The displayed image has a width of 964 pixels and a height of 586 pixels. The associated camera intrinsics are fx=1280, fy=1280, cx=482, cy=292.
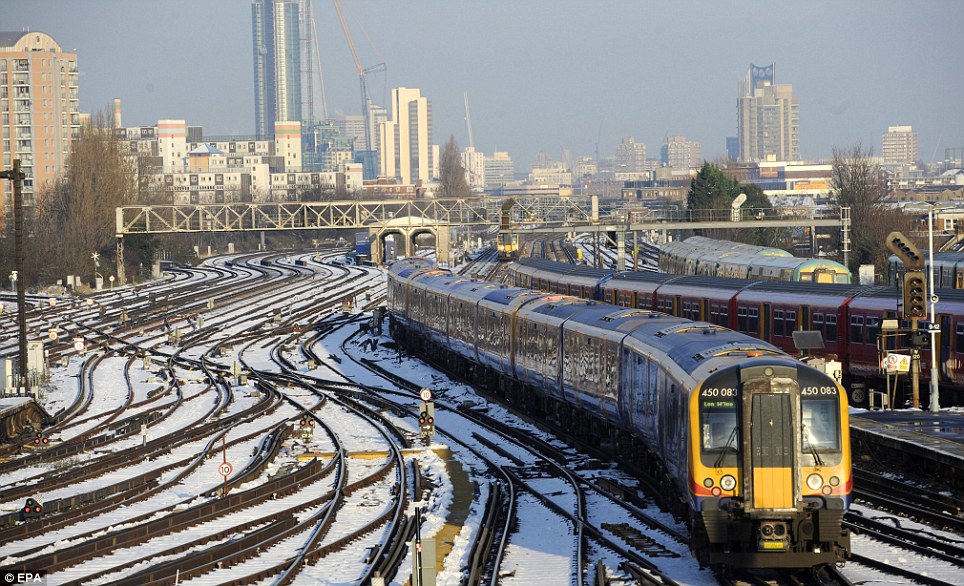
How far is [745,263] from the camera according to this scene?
1993 inches

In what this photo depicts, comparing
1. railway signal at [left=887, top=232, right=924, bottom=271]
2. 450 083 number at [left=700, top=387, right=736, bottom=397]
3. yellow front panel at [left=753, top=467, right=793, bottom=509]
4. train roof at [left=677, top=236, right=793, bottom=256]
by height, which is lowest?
yellow front panel at [left=753, top=467, right=793, bottom=509]

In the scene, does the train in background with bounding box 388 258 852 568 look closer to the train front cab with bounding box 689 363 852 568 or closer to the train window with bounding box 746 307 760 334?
the train front cab with bounding box 689 363 852 568

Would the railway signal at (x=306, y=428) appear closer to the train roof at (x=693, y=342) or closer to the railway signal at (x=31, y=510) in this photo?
the railway signal at (x=31, y=510)

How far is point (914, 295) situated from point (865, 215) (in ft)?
172

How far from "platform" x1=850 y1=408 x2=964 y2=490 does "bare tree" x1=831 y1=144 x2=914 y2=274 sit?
4119 centimetres

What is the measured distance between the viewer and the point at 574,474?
2355cm

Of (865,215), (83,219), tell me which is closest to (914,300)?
(865,215)

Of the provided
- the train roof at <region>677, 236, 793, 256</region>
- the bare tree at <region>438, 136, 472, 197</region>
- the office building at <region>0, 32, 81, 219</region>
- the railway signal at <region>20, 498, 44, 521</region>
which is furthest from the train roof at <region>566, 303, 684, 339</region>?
the bare tree at <region>438, 136, 472, 197</region>

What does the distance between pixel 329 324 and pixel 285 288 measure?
22.5 metres

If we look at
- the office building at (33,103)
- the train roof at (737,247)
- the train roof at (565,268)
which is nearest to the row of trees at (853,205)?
the train roof at (737,247)

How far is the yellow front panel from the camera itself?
15094 millimetres

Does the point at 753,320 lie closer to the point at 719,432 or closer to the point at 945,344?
the point at 945,344

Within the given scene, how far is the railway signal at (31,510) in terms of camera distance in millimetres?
20828

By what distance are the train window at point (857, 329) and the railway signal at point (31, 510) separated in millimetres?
19288
